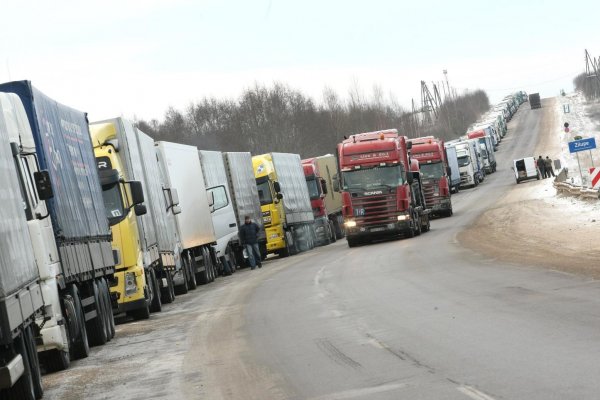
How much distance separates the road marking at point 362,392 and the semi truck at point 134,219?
11.4 meters

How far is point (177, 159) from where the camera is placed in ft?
102

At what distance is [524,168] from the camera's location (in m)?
85.8

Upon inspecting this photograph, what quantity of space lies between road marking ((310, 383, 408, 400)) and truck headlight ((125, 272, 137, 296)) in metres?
11.6

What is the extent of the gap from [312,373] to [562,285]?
7355 mm

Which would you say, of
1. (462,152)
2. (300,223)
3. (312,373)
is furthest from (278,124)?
(312,373)

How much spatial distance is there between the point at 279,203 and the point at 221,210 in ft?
20.8

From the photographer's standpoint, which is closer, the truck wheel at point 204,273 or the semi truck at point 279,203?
the truck wheel at point 204,273

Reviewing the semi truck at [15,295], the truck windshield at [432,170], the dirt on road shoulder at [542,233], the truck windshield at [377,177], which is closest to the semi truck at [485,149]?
the dirt on road shoulder at [542,233]

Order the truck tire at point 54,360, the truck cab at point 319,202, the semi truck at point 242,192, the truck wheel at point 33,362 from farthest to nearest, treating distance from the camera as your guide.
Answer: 1. the truck cab at point 319,202
2. the semi truck at point 242,192
3. the truck tire at point 54,360
4. the truck wheel at point 33,362

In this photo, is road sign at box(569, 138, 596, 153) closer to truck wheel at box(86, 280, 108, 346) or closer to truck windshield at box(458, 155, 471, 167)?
truck windshield at box(458, 155, 471, 167)

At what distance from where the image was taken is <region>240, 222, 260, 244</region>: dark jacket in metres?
37.2

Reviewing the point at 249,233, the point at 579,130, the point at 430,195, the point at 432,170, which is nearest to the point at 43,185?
the point at 249,233

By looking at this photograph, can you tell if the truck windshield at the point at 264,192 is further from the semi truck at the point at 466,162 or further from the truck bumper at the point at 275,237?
the semi truck at the point at 466,162

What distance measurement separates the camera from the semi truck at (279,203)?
4303cm
